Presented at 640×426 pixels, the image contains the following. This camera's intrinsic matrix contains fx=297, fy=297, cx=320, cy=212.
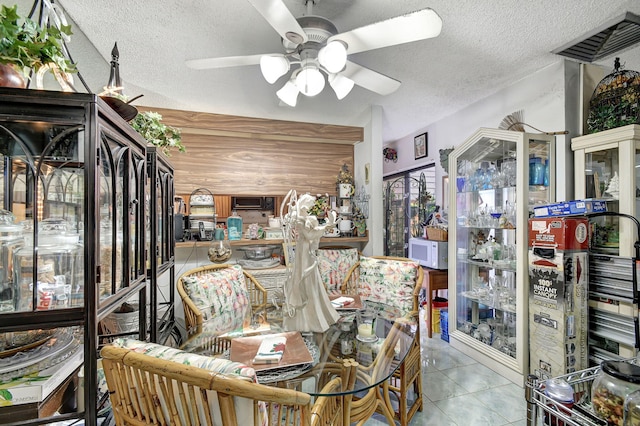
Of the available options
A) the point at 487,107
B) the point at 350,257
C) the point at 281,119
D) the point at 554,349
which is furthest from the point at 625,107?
the point at 281,119

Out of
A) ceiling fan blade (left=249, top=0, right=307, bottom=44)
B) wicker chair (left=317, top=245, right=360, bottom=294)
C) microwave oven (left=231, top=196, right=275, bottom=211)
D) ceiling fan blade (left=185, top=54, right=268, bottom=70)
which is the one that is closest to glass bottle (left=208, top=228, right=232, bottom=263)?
wicker chair (left=317, top=245, right=360, bottom=294)

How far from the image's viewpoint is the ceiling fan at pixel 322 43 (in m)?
1.33

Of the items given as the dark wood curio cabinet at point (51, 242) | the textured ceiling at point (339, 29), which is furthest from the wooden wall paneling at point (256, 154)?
the dark wood curio cabinet at point (51, 242)

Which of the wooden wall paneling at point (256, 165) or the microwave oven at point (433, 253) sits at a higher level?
the wooden wall paneling at point (256, 165)

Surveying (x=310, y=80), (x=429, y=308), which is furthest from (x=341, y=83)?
(x=429, y=308)

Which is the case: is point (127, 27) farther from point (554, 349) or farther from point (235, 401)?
point (554, 349)

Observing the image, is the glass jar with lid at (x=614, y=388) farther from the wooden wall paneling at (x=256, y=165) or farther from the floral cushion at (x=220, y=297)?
the wooden wall paneling at (x=256, y=165)

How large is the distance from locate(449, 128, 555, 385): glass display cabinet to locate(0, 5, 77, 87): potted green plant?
2.87 meters

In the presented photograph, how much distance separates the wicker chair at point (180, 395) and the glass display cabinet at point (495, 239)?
2341 mm

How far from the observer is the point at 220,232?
126 inches

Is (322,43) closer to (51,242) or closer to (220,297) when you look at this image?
(51,242)

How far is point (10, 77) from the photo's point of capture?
31.7 inches

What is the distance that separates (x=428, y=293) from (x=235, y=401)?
2984mm

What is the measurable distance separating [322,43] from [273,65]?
34 cm
